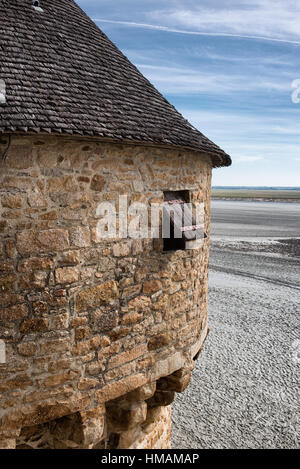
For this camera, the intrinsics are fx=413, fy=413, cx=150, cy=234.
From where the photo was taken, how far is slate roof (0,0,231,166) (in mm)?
4449

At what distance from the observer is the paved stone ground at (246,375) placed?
9.57 meters

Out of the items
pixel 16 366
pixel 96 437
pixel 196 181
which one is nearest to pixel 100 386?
pixel 96 437

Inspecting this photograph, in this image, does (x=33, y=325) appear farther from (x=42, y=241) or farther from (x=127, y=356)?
(x=127, y=356)

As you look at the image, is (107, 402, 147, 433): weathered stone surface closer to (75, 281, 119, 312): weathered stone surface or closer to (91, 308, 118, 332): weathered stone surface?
(91, 308, 118, 332): weathered stone surface

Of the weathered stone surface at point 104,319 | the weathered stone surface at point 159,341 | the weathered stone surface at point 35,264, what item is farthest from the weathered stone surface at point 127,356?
the weathered stone surface at point 35,264

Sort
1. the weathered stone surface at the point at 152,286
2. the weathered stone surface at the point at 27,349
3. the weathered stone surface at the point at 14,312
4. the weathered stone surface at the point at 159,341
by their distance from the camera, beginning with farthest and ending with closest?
1. the weathered stone surface at the point at 159,341
2. the weathered stone surface at the point at 152,286
3. the weathered stone surface at the point at 27,349
4. the weathered stone surface at the point at 14,312

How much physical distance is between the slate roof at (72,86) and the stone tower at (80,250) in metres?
0.02

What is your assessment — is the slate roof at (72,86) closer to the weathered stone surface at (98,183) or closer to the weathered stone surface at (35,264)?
the weathered stone surface at (98,183)

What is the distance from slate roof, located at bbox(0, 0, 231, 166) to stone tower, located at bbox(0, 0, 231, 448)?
21mm

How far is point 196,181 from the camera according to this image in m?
6.32

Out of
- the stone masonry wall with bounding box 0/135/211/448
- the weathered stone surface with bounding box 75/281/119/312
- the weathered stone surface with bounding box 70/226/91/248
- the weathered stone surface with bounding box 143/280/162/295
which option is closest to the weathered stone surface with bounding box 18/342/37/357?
the stone masonry wall with bounding box 0/135/211/448

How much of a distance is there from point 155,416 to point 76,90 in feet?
16.3

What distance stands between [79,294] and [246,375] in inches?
341
